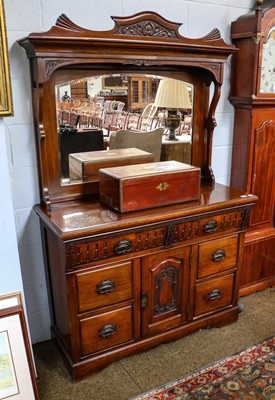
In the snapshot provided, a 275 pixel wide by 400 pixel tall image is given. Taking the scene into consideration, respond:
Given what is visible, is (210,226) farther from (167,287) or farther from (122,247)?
(122,247)

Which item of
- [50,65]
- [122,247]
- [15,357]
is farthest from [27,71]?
[15,357]

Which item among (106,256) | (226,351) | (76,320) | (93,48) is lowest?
(226,351)

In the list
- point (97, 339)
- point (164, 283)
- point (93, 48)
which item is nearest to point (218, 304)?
point (164, 283)

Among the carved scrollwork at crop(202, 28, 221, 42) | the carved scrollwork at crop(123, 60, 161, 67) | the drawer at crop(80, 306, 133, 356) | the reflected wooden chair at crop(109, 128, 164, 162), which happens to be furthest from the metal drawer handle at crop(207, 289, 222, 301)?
the carved scrollwork at crop(202, 28, 221, 42)

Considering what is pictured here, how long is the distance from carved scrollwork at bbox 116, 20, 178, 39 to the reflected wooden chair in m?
0.50

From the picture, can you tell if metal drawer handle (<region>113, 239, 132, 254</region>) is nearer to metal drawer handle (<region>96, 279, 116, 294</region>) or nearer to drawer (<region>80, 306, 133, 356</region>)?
metal drawer handle (<region>96, 279, 116, 294</region>)

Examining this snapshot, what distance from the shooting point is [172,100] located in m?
2.18

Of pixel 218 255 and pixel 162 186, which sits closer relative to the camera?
pixel 162 186

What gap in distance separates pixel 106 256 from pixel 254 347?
3.48 feet

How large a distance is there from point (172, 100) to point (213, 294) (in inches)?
45.4

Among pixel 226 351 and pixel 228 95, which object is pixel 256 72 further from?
pixel 226 351


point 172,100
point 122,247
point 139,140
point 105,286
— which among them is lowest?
point 105,286

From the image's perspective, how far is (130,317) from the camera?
1.97 meters

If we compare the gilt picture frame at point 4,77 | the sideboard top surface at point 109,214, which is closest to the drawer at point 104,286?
the sideboard top surface at point 109,214
